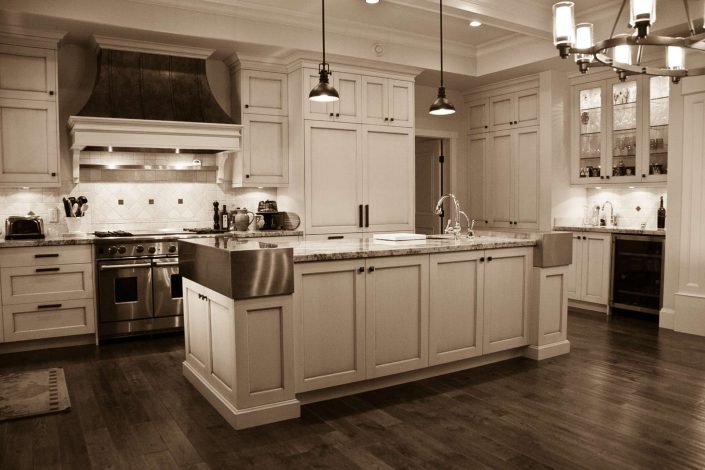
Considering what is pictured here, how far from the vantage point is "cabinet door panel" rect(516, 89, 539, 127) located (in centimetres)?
667

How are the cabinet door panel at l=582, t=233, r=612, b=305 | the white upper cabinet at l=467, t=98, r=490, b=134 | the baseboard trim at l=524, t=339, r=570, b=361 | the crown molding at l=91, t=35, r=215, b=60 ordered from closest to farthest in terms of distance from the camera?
1. the baseboard trim at l=524, t=339, r=570, b=361
2. the crown molding at l=91, t=35, r=215, b=60
3. the cabinet door panel at l=582, t=233, r=612, b=305
4. the white upper cabinet at l=467, t=98, r=490, b=134

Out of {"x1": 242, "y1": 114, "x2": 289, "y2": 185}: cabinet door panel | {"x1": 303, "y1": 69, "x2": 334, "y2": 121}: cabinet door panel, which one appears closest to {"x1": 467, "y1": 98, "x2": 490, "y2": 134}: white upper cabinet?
{"x1": 303, "y1": 69, "x2": 334, "y2": 121}: cabinet door panel

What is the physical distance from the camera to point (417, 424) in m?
3.09

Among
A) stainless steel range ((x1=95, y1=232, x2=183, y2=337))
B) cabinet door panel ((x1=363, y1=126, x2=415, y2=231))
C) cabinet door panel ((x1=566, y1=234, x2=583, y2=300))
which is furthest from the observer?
cabinet door panel ((x1=566, y1=234, x2=583, y2=300))

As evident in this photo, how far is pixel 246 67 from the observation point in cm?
574

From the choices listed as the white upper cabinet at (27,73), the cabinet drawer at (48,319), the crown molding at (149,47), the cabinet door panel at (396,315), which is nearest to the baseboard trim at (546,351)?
the cabinet door panel at (396,315)

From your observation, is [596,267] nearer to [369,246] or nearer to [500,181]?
[500,181]

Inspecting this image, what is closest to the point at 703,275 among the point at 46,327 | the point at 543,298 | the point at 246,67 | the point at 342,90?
the point at 543,298

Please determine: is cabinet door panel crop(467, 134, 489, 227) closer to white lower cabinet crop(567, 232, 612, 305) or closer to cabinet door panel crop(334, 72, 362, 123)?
white lower cabinet crop(567, 232, 612, 305)

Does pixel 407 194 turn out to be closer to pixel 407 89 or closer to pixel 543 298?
pixel 407 89

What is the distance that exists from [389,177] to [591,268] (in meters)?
2.45

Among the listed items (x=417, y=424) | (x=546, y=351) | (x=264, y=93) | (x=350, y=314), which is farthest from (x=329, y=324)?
(x=264, y=93)

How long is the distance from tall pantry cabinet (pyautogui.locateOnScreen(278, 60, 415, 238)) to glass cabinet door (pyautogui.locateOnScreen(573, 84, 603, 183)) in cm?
200

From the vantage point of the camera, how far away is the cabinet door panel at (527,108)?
6668 mm
